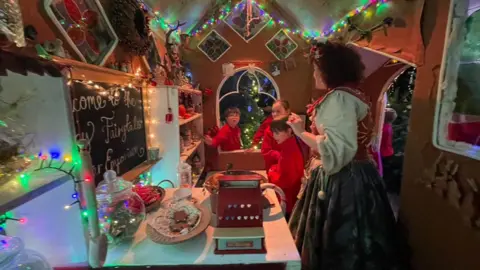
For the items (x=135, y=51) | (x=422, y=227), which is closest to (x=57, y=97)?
(x=135, y=51)

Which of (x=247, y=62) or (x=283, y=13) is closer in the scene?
(x=283, y=13)

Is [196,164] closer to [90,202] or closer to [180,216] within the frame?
[180,216]

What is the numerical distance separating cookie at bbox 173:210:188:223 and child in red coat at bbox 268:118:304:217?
105cm

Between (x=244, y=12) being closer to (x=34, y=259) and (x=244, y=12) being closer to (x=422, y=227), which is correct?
(x=422, y=227)

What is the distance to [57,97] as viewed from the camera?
671mm

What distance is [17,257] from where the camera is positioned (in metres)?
0.55

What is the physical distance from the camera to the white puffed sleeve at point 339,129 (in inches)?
48.3

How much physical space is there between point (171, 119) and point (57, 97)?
1.10m

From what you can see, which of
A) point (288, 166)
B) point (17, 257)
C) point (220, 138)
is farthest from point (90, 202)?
point (220, 138)

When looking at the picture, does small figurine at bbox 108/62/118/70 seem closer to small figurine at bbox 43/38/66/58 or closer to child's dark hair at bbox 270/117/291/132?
small figurine at bbox 43/38/66/58

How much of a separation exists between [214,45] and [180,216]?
2684 millimetres

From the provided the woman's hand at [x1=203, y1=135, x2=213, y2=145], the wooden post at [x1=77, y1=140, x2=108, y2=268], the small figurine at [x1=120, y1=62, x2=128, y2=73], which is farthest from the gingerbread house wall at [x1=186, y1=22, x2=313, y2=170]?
the wooden post at [x1=77, y1=140, x2=108, y2=268]

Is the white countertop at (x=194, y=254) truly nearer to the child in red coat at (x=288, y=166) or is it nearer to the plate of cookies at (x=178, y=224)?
the plate of cookies at (x=178, y=224)

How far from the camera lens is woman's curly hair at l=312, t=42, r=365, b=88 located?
1.37 metres
